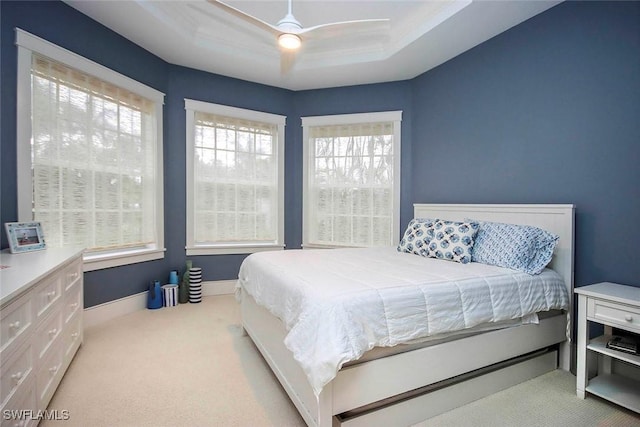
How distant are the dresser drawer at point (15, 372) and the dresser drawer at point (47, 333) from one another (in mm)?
92

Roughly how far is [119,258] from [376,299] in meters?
2.78

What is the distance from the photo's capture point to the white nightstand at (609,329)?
1668 millimetres

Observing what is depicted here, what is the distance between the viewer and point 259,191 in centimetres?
415

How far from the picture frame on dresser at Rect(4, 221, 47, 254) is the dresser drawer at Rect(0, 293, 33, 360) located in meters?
0.99

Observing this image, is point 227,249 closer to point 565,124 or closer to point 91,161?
point 91,161

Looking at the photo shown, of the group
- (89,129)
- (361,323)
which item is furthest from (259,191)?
(361,323)

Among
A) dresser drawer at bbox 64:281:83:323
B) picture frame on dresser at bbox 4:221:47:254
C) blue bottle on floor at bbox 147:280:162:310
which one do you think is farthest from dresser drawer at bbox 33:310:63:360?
blue bottle on floor at bbox 147:280:162:310

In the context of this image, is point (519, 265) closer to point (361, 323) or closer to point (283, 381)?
point (361, 323)

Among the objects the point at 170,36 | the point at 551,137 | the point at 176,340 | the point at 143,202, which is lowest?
the point at 176,340

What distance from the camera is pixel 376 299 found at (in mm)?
1503

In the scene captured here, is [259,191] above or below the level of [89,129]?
below

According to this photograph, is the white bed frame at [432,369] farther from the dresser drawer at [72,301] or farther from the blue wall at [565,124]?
the dresser drawer at [72,301]

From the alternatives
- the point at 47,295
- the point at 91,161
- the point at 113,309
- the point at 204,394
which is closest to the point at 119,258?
the point at 113,309

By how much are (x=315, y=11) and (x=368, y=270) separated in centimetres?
243
